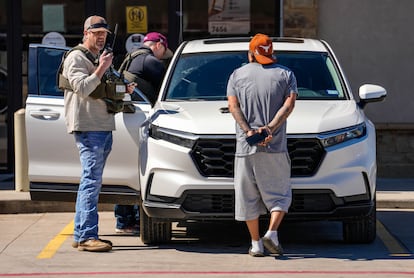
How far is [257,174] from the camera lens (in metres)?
8.49

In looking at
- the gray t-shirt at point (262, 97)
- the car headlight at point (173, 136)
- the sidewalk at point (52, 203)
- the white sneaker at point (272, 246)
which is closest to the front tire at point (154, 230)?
the car headlight at point (173, 136)

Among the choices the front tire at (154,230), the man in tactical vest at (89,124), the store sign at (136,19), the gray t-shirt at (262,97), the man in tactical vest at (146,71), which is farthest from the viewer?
the store sign at (136,19)

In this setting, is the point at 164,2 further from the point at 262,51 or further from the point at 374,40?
the point at 262,51

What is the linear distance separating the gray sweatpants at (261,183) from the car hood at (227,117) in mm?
319

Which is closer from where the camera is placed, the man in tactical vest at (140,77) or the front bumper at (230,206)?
the front bumper at (230,206)

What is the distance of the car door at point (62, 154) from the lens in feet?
31.0

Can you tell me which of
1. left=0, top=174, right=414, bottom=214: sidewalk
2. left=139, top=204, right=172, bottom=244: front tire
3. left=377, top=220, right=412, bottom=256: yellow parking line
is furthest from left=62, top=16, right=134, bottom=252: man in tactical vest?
left=0, top=174, right=414, bottom=214: sidewalk

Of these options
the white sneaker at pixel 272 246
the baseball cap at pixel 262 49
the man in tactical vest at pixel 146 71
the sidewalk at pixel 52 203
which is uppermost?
the baseball cap at pixel 262 49

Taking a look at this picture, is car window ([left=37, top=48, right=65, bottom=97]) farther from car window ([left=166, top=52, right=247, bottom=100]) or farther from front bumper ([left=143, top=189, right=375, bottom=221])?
front bumper ([left=143, top=189, right=375, bottom=221])

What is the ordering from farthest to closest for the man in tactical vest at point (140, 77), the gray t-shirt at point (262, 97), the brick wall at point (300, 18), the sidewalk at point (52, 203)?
1. the brick wall at point (300, 18)
2. the sidewalk at point (52, 203)
3. the man in tactical vest at point (140, 77)
4. the gray t-shirt at point (262, 97)

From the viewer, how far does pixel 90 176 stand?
29.2 ft

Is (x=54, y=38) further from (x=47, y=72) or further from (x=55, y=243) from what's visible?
(x=55, y=243)

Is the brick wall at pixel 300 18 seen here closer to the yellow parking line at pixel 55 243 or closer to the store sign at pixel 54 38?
the store sign at pixel 54 38

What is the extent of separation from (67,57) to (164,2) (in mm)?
5398
